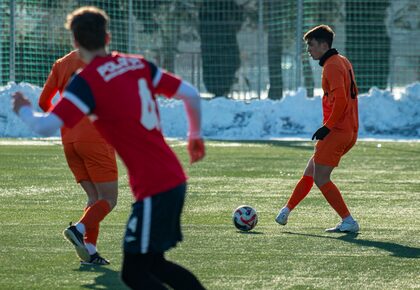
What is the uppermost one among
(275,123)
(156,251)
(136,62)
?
(136,62)

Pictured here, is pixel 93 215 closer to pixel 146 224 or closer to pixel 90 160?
pixel 90 160

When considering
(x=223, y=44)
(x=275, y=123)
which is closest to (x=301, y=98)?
(x=275, y=123)

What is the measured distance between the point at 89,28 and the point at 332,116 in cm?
477

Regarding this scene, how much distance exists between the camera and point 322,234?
33.8 ft


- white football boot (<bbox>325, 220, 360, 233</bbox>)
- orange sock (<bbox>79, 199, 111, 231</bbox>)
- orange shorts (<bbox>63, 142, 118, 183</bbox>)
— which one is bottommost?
white football boot (<bbox>325, 220, 360, 233</bbox>)

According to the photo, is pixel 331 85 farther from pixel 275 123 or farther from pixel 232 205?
pixel 275 123

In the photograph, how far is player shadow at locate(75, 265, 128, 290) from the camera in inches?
303

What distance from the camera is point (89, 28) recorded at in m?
5.89

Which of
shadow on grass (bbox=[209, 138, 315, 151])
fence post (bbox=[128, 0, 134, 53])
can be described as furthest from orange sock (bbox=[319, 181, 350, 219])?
fence post (bbox=[128, 0, 134, 53])

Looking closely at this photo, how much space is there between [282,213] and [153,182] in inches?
196

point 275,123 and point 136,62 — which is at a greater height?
point 136,62

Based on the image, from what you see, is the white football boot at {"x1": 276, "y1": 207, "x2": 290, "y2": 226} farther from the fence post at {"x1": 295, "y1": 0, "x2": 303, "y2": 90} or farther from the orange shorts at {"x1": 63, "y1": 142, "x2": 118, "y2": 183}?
the fence post at {"x1": 295, "y1": 0, "x2": 303, "y2": 90}

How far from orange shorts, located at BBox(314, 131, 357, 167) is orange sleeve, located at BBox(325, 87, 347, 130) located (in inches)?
7.1

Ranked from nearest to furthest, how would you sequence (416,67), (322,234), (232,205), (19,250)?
1. (19,250)
2. (322,234)
3. (232,205)
4. (416,67)
